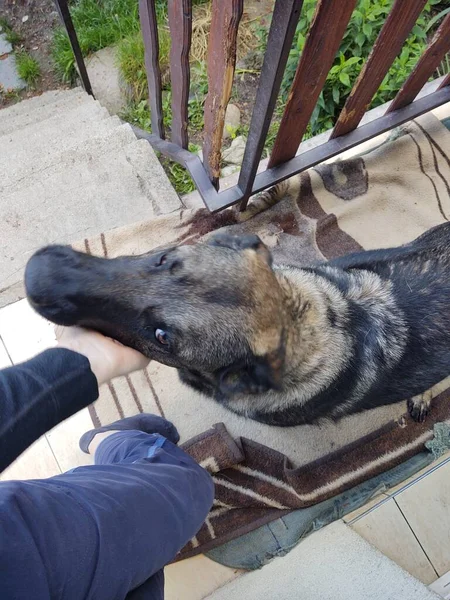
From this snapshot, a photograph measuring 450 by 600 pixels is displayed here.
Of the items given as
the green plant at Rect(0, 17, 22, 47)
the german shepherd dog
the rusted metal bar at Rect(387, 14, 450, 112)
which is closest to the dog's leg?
the german shepherd dog

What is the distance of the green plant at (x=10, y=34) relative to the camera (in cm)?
533

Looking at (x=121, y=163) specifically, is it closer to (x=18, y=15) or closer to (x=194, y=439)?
(x=194, y=439)

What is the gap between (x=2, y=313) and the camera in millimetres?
3053

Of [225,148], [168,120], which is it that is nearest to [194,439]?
[225,148]

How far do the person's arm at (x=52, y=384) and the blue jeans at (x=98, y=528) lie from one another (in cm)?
18

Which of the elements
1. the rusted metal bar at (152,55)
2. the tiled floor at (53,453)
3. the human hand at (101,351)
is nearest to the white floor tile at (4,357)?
the tiled floor at (53,453)

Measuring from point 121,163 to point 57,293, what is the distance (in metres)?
1.97

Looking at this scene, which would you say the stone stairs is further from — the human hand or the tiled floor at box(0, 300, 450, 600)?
the human hand

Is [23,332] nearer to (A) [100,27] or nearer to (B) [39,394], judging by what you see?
(B) [39,394]

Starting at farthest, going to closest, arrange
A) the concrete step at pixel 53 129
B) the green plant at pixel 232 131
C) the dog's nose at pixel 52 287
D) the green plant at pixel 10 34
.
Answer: the green plant at pixel 10 34
the green plant at pixel 232 131
the concrete step at pixel 53 129
the dog's nose at pixel 52 287

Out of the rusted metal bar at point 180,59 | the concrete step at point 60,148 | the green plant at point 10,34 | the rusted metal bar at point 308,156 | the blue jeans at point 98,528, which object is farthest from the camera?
the green plant at point 10,34

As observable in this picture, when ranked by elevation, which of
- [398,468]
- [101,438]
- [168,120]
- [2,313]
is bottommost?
[398,468]

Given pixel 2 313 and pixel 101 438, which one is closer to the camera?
pixel 101 438

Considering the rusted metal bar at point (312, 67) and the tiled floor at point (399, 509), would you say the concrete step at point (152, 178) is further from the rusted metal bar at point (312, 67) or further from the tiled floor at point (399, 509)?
the tiled floor at point (399, 509)
